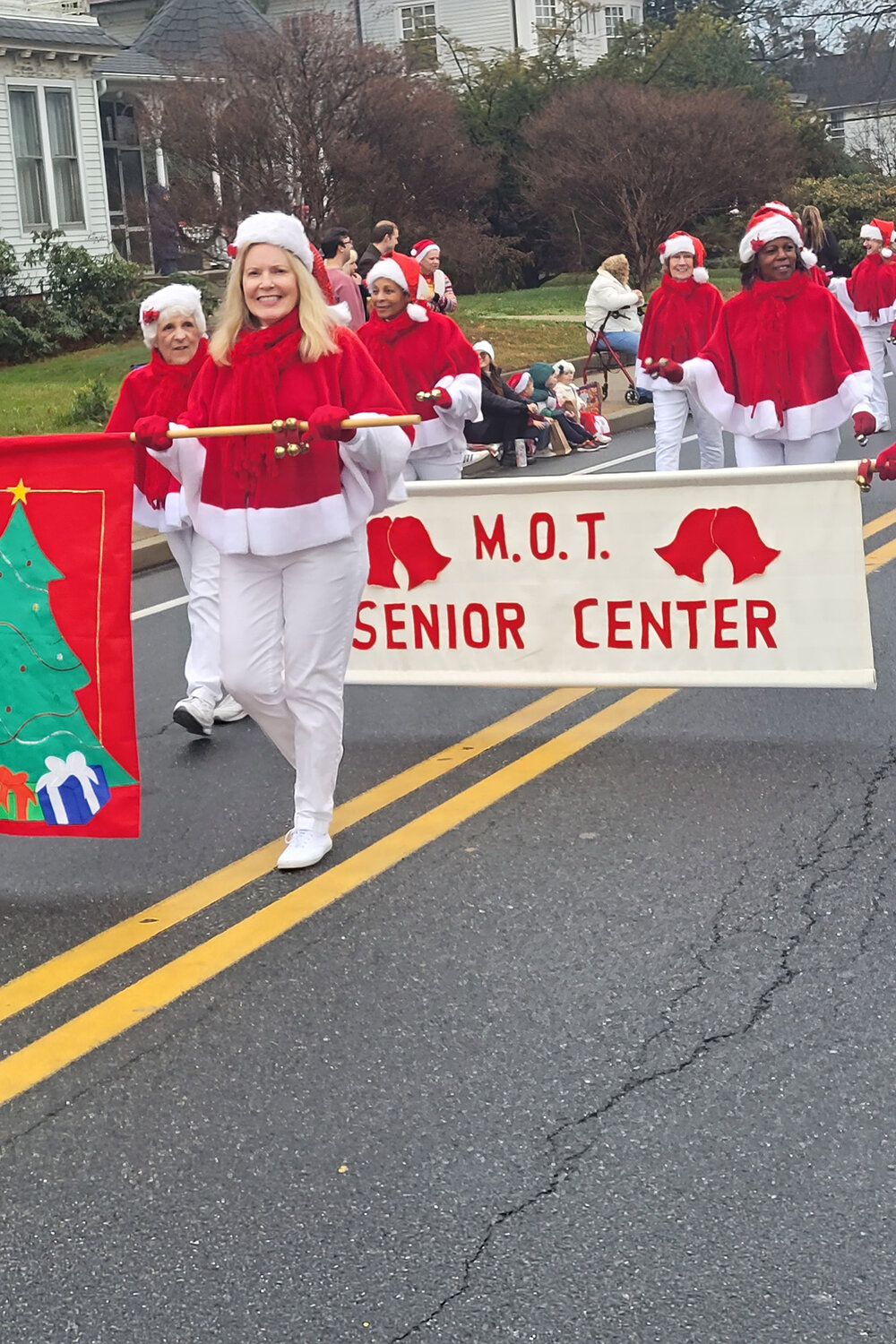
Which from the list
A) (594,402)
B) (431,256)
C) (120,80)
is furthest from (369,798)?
(120,80)

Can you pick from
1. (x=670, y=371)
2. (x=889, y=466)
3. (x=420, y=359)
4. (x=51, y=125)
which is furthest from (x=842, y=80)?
(x=889, y=466)

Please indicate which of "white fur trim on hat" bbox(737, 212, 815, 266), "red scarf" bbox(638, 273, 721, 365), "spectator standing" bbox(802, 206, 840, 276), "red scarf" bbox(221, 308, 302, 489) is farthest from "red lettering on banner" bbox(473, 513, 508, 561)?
"spectator standing" bbox(802, 206, 840, 276)

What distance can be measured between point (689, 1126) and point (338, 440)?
7.69ft

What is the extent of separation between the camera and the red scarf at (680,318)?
11.8m

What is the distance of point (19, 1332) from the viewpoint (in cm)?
312

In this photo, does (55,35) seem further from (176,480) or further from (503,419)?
(176,480)

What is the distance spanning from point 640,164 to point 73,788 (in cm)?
2706

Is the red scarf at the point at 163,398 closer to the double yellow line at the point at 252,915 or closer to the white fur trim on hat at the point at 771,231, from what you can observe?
the double yellow line at the point at 252,915

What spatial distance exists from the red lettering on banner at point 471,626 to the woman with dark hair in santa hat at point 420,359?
1631mm

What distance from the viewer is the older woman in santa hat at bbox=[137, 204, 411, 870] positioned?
5223mm

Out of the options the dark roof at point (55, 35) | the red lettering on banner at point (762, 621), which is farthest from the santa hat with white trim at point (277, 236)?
the dark roof at point (55, 35)

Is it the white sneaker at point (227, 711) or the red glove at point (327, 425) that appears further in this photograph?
the white sneaker at point (227, 711)

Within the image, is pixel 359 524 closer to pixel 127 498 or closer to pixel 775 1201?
pixel 127 498

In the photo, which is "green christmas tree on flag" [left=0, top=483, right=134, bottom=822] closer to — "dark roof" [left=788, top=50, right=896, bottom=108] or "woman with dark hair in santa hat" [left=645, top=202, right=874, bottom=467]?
"woman with dark hair in santa hat" [left=645, top=202, right=874, bottom=467]
